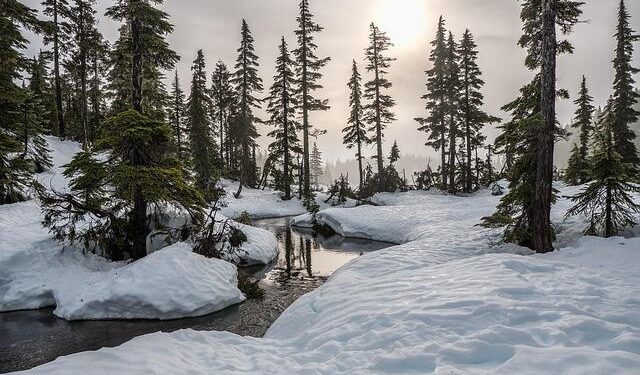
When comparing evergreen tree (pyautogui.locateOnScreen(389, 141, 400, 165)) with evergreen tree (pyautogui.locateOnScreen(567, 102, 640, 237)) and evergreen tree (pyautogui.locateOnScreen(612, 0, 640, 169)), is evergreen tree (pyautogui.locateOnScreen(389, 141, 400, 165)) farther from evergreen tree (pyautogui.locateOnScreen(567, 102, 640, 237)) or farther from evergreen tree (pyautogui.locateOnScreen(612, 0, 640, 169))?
evergreen tree (pyautogui.locateOnScreen(567, 102, 640, 237))

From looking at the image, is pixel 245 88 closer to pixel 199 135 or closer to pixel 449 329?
pixel 199 135

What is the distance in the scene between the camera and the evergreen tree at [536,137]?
10.0 meters

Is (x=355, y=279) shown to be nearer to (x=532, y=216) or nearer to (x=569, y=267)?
(x=569, y=267)

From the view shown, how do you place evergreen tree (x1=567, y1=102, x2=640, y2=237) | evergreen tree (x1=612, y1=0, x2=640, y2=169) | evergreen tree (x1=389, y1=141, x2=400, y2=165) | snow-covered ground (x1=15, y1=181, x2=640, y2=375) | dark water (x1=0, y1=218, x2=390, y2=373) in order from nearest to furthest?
snow-covered ground (x1=15, y1=181, x2=640, y2=375), dark water (x1=0, y1=218, x2=390, y2=373), evergreen tree (x1=567, y1=102, x2=640, y2=237), evergreen tree (x1=612, y1=0, x2=640, y2=169), evergreen tree (x1=389, y1=141, x2=400, y2=165)

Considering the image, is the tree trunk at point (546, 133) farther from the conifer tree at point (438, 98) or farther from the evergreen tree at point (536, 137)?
the conifer tree at point (438, 98)

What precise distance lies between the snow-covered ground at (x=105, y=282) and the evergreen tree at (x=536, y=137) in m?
9.17

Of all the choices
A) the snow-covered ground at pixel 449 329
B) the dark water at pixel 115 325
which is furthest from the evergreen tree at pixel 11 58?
the snow-covered ground at pixel 449 329

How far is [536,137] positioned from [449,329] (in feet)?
24.2

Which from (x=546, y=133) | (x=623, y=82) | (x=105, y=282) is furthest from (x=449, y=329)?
(x=623, y=82)

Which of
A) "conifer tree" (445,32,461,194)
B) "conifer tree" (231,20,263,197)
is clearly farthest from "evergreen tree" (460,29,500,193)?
"conifer tree" (231,20,263,197)

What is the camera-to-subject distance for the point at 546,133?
10047 millimetres

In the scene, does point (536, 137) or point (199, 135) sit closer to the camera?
point (536, 137)

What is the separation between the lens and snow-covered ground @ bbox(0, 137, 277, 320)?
909 centimetres

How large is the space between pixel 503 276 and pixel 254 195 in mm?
28475
